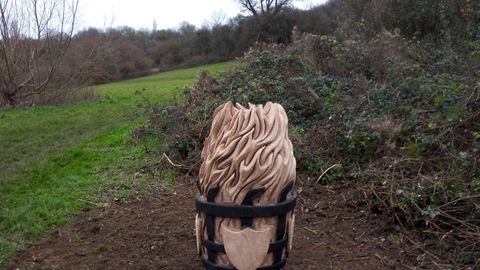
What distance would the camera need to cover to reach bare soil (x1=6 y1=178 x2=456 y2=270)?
380cm

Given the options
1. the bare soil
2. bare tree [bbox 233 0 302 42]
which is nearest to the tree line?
bare tree [bbox 233 0 302 42]

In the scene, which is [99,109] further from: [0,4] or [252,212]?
[252,212]

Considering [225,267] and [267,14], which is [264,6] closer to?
[267,14]

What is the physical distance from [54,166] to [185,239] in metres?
3.79

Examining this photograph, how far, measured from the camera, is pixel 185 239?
4.29m

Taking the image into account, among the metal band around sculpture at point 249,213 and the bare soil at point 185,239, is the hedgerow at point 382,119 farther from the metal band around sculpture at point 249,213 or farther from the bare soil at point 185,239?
the metal band around sculpture at point 249,213

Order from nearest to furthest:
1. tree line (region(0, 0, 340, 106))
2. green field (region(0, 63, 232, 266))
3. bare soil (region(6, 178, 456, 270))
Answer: bare soil (region(6, 178, 456, 270)) < green field (region(0, 63, 232, 266)) < tree line (region(0, 0, 340, 106))

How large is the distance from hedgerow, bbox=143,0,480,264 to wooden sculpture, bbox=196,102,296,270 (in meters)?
1.92

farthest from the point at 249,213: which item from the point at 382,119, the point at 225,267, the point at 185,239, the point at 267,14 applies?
the point at 267,14

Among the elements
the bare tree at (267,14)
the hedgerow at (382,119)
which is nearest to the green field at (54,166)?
the hedgerow at (382,119)

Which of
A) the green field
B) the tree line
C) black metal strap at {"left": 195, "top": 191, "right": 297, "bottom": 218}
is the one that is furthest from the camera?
the tree line

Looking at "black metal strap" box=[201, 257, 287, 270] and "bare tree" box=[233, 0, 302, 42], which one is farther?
"bare tree" box=[233, 0, 302, 42]

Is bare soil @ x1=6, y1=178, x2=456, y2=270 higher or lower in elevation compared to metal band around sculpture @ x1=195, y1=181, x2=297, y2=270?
lower

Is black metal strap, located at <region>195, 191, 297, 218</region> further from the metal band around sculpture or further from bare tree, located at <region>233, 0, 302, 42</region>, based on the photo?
bare tree, located at <region>233, 0, 302, 42</region>
